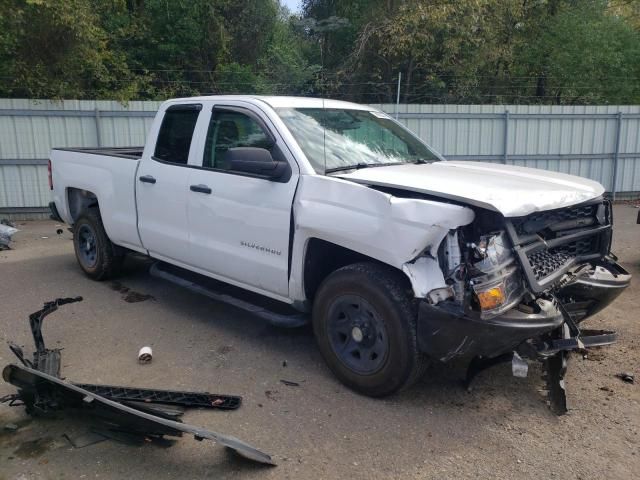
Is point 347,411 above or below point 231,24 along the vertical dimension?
below

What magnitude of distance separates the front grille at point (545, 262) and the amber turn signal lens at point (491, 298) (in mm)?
379

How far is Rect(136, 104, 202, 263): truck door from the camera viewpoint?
536 centimetres

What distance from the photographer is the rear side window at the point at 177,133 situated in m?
5.44

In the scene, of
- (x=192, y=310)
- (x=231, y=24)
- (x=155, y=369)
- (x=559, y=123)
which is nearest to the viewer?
(x=155, y=369)

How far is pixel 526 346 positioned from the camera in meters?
3.84

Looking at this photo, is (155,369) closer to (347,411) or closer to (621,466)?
(347,411)

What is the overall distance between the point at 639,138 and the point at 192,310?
38.4 ft

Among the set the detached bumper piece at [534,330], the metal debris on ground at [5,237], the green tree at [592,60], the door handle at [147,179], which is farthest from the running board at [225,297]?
the green tree at [592,60]

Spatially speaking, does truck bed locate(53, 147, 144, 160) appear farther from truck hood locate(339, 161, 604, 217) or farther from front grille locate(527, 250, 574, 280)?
front grille locate(527, 250, 574, 280)

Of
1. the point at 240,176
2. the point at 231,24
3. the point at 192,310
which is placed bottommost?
the point at 192,310

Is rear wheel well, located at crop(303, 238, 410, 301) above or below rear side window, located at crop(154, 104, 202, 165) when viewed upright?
below

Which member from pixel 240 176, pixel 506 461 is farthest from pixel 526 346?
pixel 240 176

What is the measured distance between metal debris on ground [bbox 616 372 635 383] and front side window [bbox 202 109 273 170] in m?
3.19

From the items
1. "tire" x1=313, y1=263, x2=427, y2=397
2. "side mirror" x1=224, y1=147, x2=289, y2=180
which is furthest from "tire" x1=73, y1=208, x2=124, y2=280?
"tire" x1=313, y1=263, x2=427, y2=397
